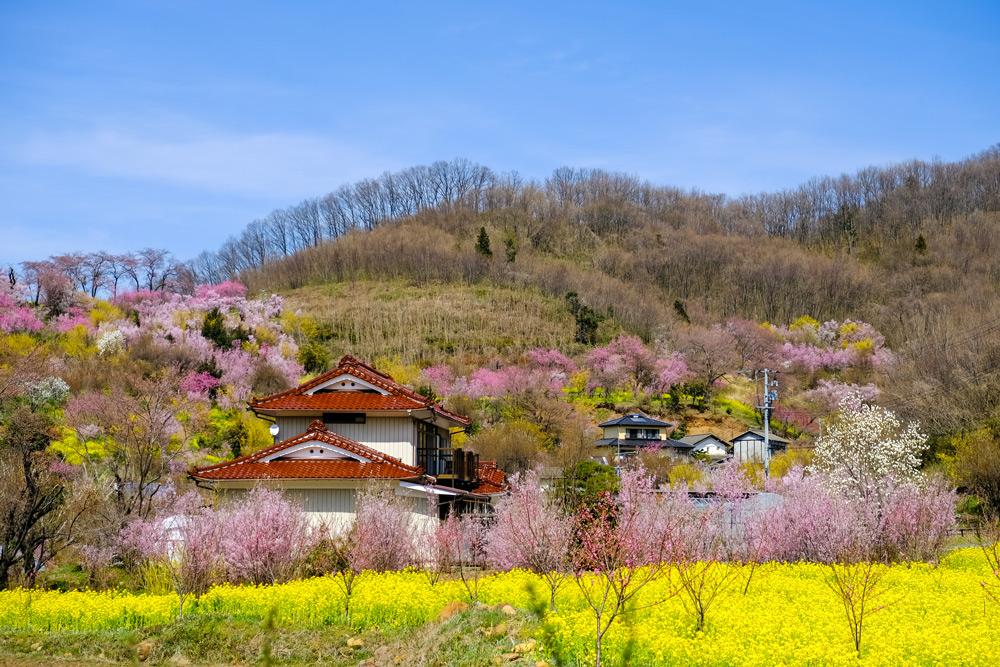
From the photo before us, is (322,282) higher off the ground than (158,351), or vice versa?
(322,282)

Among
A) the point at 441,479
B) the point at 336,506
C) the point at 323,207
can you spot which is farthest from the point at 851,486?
the point at 323,207

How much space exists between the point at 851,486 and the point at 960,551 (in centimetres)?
653

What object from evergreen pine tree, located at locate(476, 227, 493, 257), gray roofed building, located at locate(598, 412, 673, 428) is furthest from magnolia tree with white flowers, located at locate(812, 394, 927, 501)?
evergreen pine tree, located at locate(476, 227, 493, 257)

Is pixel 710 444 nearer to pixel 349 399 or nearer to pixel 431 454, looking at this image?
pixel 431 454

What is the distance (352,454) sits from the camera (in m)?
25.5

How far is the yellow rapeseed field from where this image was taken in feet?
40.9

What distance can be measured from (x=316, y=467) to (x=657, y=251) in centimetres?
9021

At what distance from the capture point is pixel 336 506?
83.5 ft

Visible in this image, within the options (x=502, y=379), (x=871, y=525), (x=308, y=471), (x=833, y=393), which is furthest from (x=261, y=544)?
(x=833, y=393)

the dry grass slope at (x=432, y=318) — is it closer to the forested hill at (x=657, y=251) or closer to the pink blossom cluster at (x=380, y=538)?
the forested hill at (x=657, y=251)

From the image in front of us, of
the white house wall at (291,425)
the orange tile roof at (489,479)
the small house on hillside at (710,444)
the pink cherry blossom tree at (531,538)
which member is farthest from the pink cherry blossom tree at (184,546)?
the small house on hillside at (710,444)

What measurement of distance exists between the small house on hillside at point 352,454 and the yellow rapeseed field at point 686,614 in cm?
568

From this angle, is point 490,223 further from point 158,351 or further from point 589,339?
point 158,351

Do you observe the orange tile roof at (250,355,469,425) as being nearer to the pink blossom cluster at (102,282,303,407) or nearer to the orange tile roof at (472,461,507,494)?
the orange tile roof at (472,461,507,494)
